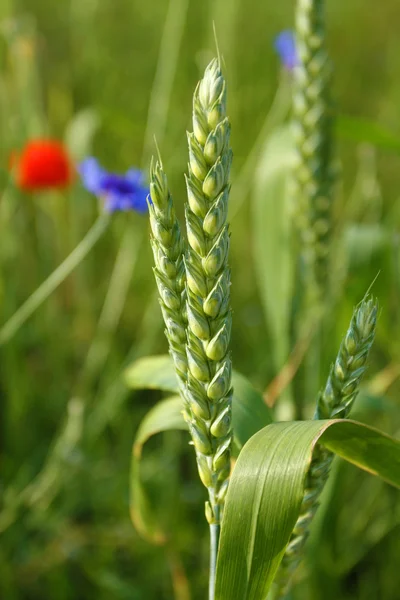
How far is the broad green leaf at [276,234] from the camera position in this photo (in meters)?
1.08

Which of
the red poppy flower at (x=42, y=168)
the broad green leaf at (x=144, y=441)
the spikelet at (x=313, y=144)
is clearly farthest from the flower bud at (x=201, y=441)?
the red poppy flower at (x=42, y=168)

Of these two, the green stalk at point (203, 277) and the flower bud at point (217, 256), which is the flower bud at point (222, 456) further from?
the flower bud at point (217, 256)

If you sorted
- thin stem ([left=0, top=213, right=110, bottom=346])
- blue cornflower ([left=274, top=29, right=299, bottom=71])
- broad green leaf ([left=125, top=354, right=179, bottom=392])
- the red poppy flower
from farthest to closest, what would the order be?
blue cornflower ([left=274, top=29, right=299, bottom=71]), the red poppy flower, thin stem ([left=0, top=213, right=110, bottom=346]), broad green leaf ([left=125, top=354, right=179, bottom=392])

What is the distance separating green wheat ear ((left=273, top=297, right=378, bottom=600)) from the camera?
446mm

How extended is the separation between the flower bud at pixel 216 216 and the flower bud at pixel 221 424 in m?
0.12

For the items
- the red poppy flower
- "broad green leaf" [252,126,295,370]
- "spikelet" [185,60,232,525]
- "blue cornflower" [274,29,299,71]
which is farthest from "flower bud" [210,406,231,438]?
"blue cornflower" [274,29,299,71]

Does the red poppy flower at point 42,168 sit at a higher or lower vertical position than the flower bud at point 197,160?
lower

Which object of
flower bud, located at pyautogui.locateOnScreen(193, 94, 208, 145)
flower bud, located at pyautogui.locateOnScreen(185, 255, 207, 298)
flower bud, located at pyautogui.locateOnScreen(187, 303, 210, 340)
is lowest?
flower bud, located at pyautogui.locateOnScreen(187, 303, 210, 340)

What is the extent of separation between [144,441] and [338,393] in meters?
0.34

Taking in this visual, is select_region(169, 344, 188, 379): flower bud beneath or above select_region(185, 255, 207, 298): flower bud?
beneath

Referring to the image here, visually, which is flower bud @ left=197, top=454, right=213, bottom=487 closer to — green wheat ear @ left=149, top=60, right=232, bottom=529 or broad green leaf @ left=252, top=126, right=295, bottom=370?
green wheat ear @ left=149, top=60, right=232, bottom=529

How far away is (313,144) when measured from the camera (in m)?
0.87

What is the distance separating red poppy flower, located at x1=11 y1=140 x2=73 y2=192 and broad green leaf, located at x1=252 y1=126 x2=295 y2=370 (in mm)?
354

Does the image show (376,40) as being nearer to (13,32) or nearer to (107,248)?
(107,248)
